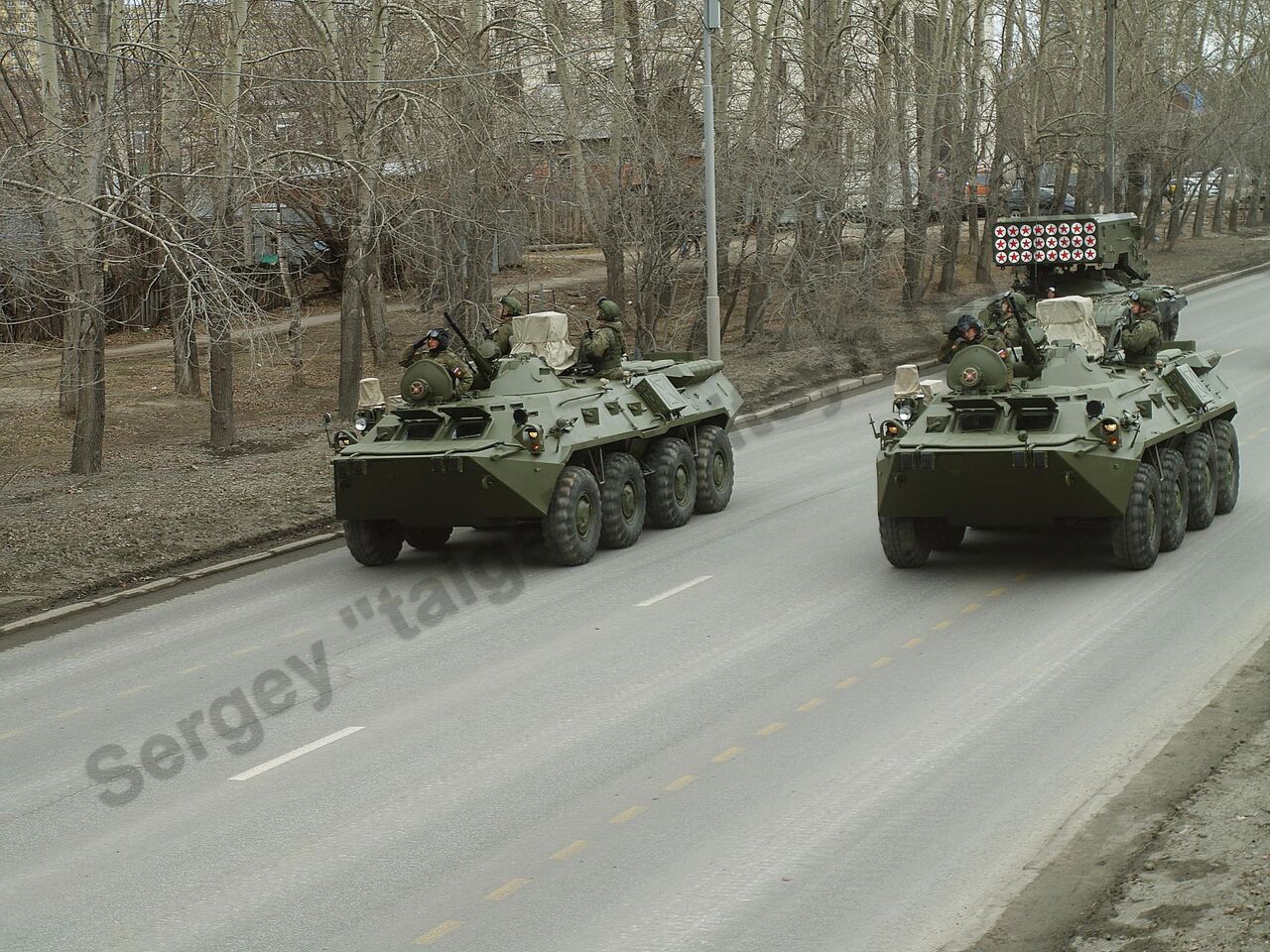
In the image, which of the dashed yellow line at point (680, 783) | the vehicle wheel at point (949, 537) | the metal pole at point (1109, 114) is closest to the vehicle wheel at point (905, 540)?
the vehicle wheel at point (949, 537)

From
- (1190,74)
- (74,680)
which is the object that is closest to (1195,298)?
(1190,74)

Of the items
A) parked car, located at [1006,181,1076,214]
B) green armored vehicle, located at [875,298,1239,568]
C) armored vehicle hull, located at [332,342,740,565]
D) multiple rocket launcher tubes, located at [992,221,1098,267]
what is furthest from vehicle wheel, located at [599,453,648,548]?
parked car, located at [1006,181,1076,214]

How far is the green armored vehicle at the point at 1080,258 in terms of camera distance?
25.2 m

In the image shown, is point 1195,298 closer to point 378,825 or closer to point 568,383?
point 568,383

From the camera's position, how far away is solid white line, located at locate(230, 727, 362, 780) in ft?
32.7

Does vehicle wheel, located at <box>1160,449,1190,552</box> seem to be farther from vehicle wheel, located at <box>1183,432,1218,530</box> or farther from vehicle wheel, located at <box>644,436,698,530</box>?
vehicle wheel, located at <box>644,436,698,530</box>

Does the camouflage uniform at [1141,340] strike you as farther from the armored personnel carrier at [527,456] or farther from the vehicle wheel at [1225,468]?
the armored personnel carrier at [527,456]

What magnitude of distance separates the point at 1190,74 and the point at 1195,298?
32.1ft

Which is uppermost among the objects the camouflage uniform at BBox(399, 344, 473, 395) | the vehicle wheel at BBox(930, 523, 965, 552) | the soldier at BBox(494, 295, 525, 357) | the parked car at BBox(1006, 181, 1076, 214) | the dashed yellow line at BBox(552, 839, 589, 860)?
the parked car at BBox(1006, 181, 1076, 214)

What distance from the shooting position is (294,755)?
10266 mm

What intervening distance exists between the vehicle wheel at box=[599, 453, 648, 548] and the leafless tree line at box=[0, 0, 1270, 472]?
417 cm

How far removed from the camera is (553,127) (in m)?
29.0

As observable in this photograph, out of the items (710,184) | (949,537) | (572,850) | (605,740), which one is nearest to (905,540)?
(949,537)

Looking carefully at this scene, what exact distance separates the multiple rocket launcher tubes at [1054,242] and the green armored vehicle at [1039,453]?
997cm
